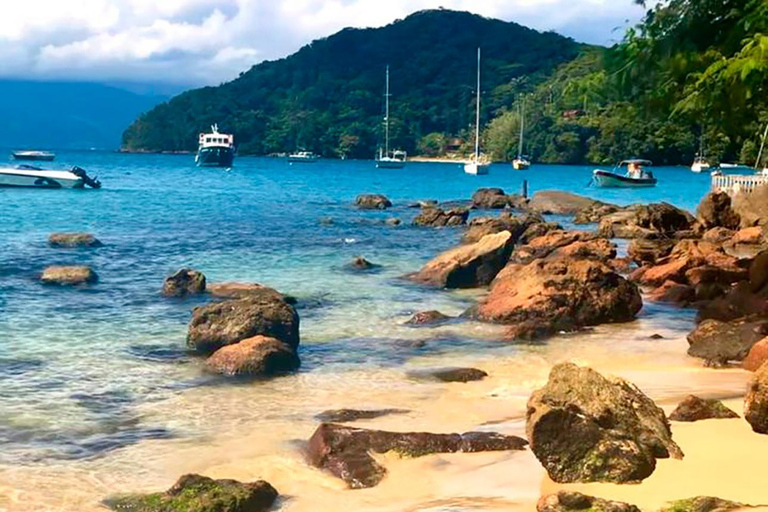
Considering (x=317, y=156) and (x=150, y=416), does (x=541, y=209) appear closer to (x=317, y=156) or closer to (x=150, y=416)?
(x=150, y=416)

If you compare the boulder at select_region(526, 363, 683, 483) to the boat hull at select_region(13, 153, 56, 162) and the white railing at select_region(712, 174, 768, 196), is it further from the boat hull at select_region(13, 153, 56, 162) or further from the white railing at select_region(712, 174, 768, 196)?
the boat hull at select_region(13, 153, 56, 162)

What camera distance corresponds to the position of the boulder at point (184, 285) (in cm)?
1870

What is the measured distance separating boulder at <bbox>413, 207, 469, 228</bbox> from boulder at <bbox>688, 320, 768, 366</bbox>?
2634 cm

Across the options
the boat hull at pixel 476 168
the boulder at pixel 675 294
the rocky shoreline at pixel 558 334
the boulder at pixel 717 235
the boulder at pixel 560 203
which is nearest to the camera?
the rocky shoreline at pixel 558 334

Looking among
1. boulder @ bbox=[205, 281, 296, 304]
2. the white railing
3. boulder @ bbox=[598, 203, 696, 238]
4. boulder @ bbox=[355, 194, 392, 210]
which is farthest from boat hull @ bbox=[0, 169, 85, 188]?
boulder @ bbox=[205, 281, 296, 304]

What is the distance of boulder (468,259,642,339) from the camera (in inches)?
590

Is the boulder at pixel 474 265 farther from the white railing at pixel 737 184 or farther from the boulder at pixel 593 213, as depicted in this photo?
the boulder at pixel 593 213

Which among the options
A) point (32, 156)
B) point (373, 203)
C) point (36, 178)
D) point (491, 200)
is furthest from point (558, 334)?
point (32, 156)

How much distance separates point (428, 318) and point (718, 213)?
19714mm

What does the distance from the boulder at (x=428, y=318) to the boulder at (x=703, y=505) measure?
9.27 meters

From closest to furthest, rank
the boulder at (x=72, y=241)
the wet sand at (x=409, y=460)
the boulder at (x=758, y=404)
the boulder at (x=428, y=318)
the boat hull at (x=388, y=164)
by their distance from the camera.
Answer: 1. the wet sand at (x=409, y=460)
2. the boulder at (x=758, y=404)
3. the boulder at (x=428, y=318)
4. the boulder at (x=72, y=241)
5. the boat hull at (x=388, y=164)

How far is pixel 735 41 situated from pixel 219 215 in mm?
36602

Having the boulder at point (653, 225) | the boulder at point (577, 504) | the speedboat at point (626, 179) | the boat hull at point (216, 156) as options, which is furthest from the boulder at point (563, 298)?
the boat hull at point (216, 156)

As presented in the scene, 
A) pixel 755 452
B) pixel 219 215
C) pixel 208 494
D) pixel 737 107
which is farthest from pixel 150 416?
pixel 219 215
